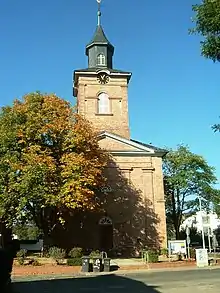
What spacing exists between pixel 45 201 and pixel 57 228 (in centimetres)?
934

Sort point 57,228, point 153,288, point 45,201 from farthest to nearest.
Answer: point 57,228 → point 45,201 → point 153,288

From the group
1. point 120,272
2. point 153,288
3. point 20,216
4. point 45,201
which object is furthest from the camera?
point 20,216

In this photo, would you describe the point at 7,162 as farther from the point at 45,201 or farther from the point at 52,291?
the point at 52,291

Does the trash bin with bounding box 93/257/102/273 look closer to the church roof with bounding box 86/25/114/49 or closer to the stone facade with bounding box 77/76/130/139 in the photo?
the stone facade with bounding box 77/76/130/139

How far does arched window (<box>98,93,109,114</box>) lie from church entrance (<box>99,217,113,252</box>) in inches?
432

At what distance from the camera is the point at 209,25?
32.7ft

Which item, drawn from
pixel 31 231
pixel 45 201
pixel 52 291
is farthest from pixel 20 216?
pixel 31 231

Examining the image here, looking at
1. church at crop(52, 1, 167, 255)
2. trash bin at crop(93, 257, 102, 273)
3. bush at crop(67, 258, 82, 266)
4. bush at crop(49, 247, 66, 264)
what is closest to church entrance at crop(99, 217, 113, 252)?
church at crop(52, 1, 167, 255)

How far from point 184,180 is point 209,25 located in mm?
37783

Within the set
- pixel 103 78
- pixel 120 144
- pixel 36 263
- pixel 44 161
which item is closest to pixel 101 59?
pixel 103 78

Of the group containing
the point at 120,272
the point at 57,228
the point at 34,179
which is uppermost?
the point at 34,179

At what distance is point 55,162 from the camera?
2823 cm

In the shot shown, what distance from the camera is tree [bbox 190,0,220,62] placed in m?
9.71

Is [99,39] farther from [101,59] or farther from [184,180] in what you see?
[184,180]
